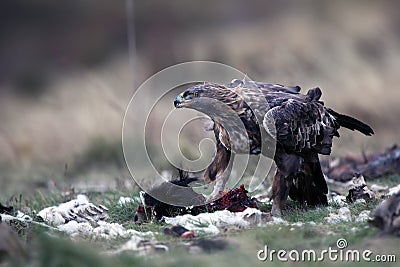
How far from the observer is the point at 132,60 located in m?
12.7

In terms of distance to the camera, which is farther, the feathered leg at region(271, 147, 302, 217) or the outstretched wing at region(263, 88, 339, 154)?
the feathered leg at region(271, 147, 302, 217)

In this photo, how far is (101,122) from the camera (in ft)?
50.9

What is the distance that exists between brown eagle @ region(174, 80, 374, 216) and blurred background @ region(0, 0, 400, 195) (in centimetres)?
332

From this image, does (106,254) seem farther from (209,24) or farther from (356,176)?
(209,24)

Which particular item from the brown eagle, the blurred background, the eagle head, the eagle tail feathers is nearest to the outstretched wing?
the brown eagle

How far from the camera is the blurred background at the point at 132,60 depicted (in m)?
13.6

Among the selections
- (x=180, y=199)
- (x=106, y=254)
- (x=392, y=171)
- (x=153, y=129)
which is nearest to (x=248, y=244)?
(x=106, y=254)

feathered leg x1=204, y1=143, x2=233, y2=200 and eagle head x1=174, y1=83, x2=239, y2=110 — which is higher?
eagle head x1=174, y1=83, x2=239, y2=110

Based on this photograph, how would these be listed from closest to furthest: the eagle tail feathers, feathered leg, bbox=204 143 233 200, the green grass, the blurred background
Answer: the green grass
feathered leg, bbox=204 143 233 200
the eagle tail feathers
the blurred background

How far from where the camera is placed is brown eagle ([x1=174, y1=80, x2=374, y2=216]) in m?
7.14

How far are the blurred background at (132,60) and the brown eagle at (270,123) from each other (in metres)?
3.32

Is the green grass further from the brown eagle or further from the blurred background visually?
the blurred background

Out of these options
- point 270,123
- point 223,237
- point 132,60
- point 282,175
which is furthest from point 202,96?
point 132,60

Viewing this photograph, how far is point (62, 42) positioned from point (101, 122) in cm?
692
